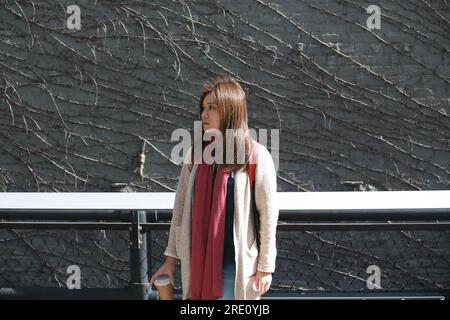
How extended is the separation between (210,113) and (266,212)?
16.6 inches

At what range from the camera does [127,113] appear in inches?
217

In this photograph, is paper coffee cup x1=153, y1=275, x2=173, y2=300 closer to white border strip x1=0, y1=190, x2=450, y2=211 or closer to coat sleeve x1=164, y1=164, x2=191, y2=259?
coat sleeve x1=164, y1=164, x2=191, y2=259

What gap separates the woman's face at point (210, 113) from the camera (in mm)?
2785

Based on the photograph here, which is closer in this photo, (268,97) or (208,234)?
(208,234)

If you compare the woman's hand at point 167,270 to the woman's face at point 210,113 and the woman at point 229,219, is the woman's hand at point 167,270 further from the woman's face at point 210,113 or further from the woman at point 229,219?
the woman's face at point 210,113

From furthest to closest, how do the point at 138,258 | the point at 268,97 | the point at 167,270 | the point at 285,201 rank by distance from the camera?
1. the point at 268,97
2. the point at 285,201
3. the point at 138,258
4. the point at 167,270

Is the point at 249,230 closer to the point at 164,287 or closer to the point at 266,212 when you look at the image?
the point at 266,212

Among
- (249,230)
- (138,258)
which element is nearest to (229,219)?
(249,230)

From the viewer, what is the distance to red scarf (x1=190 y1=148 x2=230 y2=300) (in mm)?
2721

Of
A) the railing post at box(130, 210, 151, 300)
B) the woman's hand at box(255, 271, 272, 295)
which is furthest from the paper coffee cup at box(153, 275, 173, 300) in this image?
the railing post at box(130, 210, 151, 300)

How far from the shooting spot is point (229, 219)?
9.02 feet
